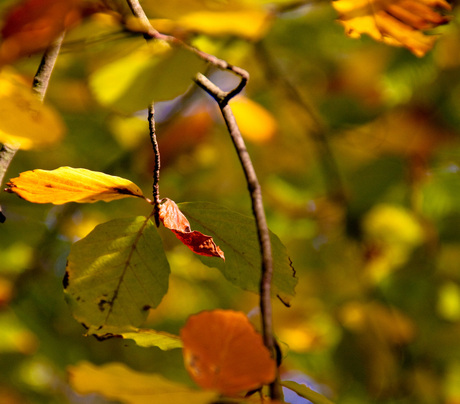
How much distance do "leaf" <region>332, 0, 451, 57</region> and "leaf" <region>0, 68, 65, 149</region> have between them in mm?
299

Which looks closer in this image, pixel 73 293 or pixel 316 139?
pixel 73 293

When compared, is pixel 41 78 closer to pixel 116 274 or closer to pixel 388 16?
pixel 116 274

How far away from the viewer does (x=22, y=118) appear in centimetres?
44

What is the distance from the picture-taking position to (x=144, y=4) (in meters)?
0.46

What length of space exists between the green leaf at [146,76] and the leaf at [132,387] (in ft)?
0.70

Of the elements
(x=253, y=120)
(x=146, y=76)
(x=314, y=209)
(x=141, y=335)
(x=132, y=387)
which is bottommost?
(x=314, y=209)

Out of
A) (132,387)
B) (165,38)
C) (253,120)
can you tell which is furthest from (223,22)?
(253,120)

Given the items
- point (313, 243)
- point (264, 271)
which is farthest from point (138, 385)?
point (313, 243)

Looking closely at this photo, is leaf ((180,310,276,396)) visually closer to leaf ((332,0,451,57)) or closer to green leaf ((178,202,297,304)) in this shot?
green leaf ((178,202,297,304))

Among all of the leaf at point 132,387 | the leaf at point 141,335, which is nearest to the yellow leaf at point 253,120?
the leaf at point 141,335

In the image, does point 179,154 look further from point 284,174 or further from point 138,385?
point 138,385

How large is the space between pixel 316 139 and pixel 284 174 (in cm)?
17

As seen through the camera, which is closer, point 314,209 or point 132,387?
point 132,387

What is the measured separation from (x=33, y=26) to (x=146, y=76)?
93 millimetres
